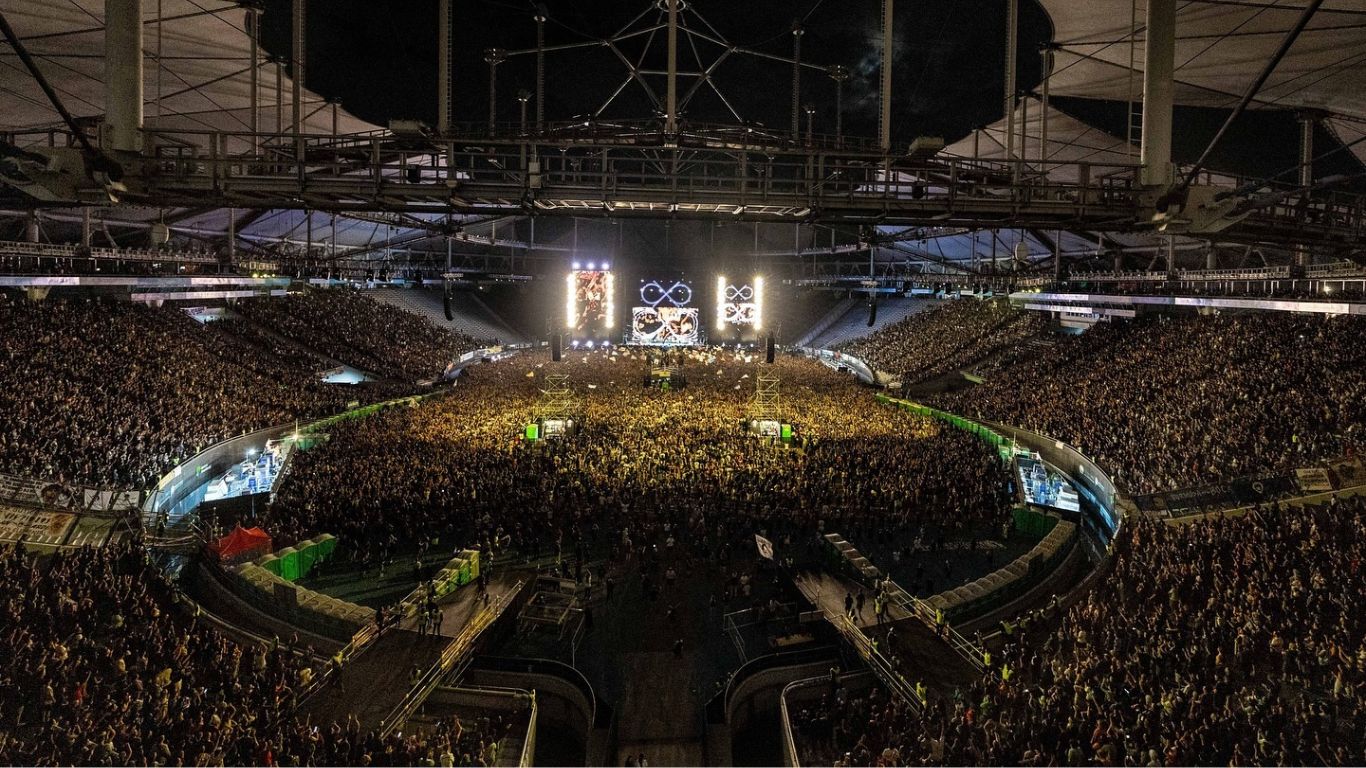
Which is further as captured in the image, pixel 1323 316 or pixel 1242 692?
pixel 1323 316

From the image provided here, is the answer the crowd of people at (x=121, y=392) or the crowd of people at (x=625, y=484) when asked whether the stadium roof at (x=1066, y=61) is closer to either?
the crowd of people at (x=121, y=392)

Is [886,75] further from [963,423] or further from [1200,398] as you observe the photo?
[963,423]

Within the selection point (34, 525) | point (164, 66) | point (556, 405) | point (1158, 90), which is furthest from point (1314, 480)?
point (164, 66)

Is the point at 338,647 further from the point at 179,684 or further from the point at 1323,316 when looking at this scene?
the point at 1323,316

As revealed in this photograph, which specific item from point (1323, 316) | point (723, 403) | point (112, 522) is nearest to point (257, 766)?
point (112, 522)

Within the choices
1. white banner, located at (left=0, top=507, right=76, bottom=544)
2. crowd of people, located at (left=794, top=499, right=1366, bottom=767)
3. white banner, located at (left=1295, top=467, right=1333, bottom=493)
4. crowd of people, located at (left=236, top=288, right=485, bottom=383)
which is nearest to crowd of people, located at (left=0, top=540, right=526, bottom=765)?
white banner, located at (left=0, top=507, right=76, bottom=544)

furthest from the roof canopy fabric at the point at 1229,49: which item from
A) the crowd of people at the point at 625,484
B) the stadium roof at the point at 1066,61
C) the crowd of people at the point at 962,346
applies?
the crowd of people at the point at 962,346
